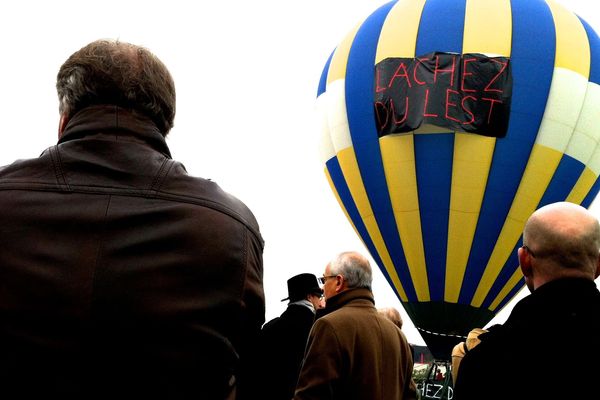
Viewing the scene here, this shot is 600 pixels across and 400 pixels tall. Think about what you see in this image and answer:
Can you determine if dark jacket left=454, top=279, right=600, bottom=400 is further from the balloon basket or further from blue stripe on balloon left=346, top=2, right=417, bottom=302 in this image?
blue stripe on balloon left=346, top=2, right=417, bottom=302

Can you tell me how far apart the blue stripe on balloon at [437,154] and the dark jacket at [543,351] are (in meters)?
9.42

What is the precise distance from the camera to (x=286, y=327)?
4121mm

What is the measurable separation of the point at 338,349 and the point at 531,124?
8438mm

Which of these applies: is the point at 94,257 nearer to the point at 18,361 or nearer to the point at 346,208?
the point at 18,361

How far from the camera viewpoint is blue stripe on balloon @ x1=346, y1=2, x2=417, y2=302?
11539 millimetres

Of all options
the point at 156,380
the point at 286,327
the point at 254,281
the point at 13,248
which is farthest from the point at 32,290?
the point at 286,327

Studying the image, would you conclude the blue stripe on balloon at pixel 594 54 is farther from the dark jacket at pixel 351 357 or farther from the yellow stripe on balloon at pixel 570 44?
the dark jacket at pixel 351 357

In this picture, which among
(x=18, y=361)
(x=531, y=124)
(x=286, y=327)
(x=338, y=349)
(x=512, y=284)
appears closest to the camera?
(x=18, y=361)

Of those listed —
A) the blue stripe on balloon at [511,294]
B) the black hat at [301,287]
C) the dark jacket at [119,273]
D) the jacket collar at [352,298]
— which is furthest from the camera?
the blue stripe on balloon at [511,294]

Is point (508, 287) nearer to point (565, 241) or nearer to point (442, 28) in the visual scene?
point (442, 28)

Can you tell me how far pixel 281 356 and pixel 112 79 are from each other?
2.84m

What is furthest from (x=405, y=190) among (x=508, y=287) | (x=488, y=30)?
(x=488, y=30)

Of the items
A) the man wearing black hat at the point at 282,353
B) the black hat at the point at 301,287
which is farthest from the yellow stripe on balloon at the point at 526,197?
the man wearing black hat at the point at 282,353

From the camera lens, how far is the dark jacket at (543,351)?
1723mm
